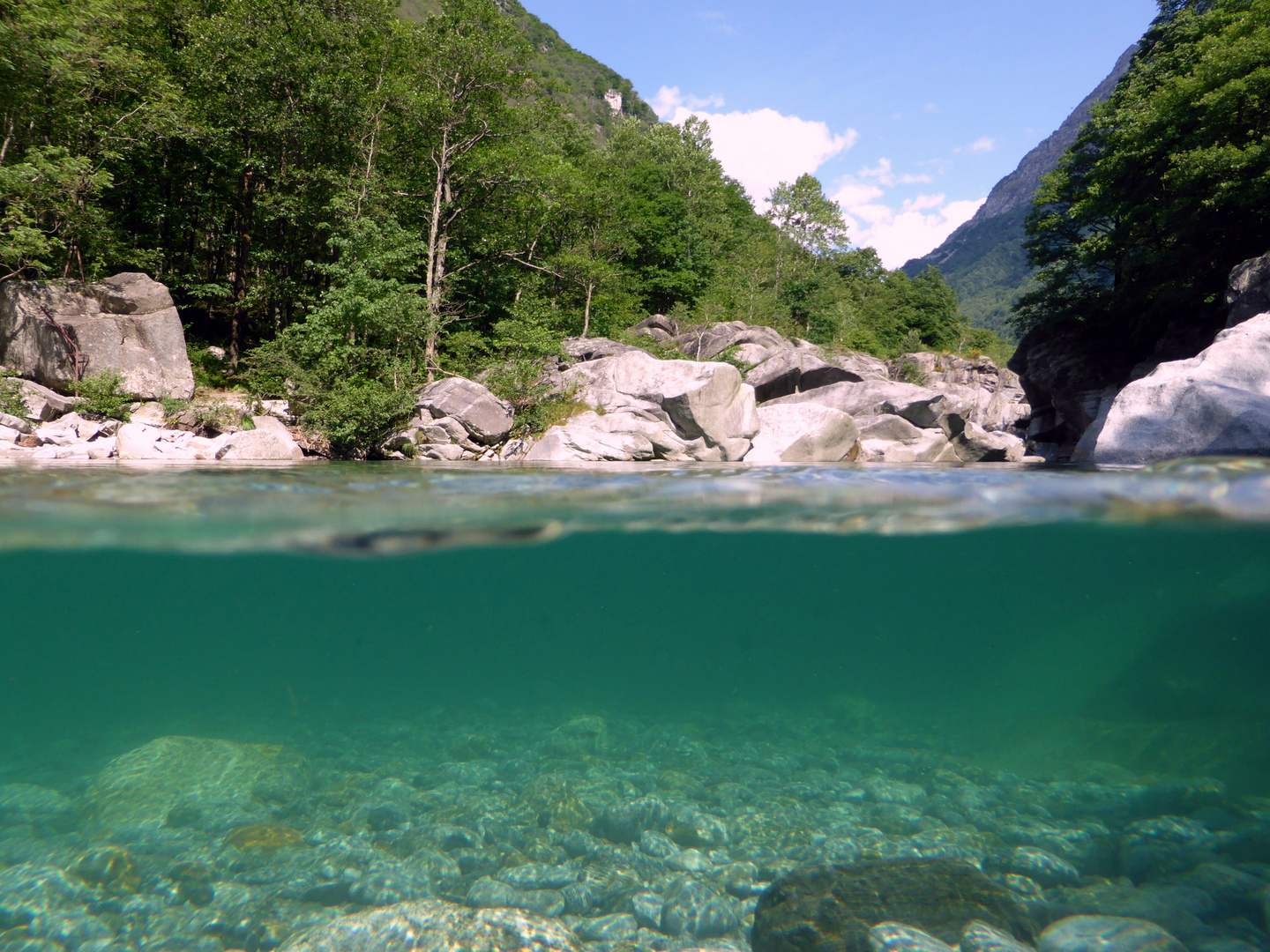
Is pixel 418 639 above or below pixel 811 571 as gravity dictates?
below

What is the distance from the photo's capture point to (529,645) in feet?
49.1

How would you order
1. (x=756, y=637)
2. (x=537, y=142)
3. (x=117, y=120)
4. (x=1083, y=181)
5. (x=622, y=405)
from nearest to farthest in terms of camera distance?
(x=756, y=637) < (x=622, y=405) < (x=117, y=120) < (x=537, y=142) < (x=1083, y=181)

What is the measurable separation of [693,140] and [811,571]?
42075 mm

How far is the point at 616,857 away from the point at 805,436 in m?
12.8

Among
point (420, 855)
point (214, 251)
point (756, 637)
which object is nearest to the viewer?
point (420, 855)

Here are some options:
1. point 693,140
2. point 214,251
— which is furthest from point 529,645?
point 693,140

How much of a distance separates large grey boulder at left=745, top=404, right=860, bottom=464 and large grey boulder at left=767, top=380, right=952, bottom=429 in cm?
330

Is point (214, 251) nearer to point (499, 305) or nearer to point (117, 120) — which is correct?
point (117, 120)

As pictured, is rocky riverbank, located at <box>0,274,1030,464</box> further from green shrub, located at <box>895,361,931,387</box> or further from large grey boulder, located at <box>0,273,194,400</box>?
green shrub, located at <box>895,361,931,387</box>

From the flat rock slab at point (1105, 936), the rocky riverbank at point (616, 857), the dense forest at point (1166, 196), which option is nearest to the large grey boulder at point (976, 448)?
the dense forest at point (1166, 196)

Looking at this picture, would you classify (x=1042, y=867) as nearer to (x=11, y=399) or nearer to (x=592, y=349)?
(x=11, y=399)

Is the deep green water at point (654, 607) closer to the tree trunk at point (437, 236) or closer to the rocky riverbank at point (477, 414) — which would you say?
the rocky riverbank at point (477, 414)

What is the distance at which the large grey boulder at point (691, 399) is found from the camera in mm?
15984

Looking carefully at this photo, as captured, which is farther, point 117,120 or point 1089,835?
point 117,120
